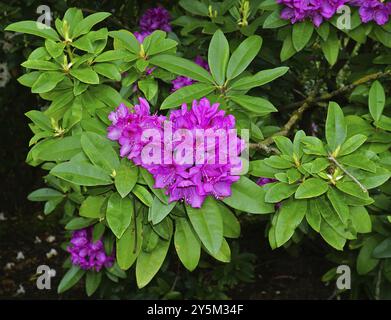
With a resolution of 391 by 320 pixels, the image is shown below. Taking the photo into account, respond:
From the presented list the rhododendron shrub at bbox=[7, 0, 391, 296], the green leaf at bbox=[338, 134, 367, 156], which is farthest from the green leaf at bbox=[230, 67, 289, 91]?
the green leaf at bbox=[338, 134, 367, 156]

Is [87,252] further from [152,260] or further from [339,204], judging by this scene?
[339,204]

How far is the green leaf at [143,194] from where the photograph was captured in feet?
4.51

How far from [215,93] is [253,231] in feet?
8.00

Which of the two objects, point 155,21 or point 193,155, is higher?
point 155,21

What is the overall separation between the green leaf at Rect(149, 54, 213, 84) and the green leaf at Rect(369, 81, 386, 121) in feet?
1.93

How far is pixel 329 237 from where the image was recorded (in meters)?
1.51

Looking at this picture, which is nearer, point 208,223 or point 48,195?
point 208,223

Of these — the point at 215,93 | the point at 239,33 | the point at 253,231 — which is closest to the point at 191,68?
the point at 215,93

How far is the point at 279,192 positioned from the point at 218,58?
0.50 m

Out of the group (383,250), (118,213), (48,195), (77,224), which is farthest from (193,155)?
(48,195)

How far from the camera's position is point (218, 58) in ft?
5.62

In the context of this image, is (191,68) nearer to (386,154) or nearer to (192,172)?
(192,172)

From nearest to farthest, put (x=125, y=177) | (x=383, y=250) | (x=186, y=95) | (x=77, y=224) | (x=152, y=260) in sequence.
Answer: (x=125, y=177) → (x=152, y=260) → (x=186, y=95) → (x=383, y=250) → (x=77, y=224)

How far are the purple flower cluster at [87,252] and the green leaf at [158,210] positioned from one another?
1.15 meters
